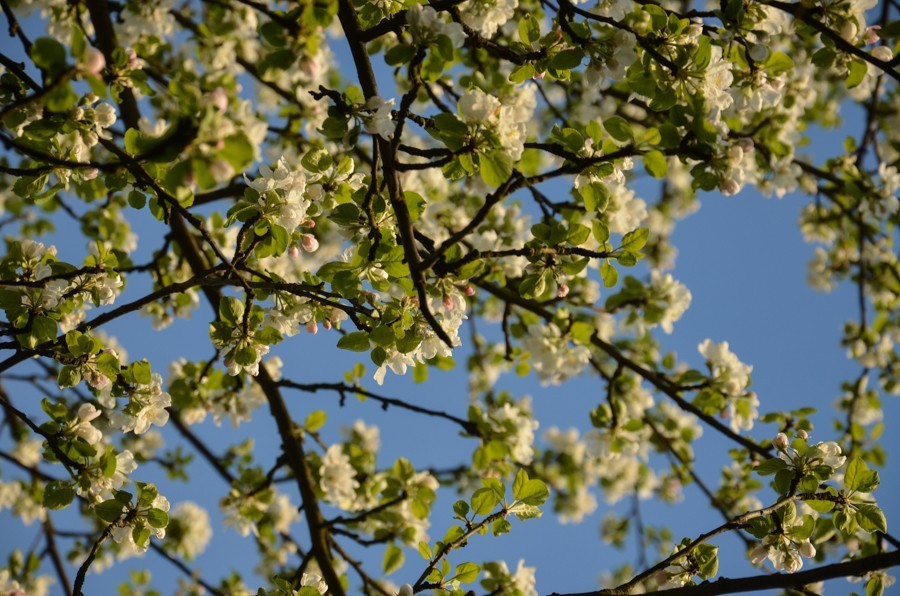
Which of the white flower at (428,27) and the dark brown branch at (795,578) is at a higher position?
the white flower at (428,27)

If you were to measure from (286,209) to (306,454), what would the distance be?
74.1 inches

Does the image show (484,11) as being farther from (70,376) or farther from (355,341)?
(70,376)

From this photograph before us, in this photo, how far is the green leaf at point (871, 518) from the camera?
1.94 meters

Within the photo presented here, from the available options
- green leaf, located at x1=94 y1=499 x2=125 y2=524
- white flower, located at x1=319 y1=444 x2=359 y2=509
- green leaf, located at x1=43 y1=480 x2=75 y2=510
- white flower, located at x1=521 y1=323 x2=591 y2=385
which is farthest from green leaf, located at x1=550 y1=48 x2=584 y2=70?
white flower, located at x1=319 y1=444 x2=359 y2=509

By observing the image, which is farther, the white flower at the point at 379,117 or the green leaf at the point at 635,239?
the green leaf at the point at 635,239

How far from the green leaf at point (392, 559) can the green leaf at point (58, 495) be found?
1.50 metres

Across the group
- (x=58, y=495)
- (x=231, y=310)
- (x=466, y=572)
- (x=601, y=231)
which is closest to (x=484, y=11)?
(x=601, y=231)

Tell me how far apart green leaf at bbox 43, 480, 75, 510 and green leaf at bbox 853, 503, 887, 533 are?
96.7 inches

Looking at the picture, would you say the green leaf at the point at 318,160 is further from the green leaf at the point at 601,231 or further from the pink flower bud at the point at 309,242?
the green leaf at the point at 601,231

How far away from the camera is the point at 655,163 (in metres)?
Answer: 2.05

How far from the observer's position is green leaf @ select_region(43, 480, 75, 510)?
2109 millimetres

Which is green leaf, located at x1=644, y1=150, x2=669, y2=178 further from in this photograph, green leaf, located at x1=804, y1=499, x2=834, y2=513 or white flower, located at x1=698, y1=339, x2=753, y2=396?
white flower, located at x1=698, y1=339, x2=753, y2=396

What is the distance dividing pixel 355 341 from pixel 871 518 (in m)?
1.62

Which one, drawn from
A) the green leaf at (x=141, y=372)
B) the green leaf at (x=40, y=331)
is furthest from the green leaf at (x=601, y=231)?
the green leaf at (x=40, y=331)
